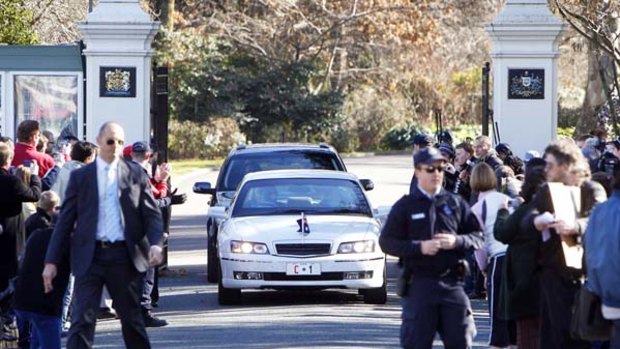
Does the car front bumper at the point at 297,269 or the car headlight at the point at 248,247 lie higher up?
the car headlight at the point at 248,247

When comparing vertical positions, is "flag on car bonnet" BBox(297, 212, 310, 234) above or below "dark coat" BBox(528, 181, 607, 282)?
below

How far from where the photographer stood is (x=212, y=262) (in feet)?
58.5

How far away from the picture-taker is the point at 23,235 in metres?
13.2

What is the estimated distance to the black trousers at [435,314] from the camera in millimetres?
9508

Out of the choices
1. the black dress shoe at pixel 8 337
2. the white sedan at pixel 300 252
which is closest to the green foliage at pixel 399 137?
the white sedan at pixel 300 252

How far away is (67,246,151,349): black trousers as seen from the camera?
1044 centimetres

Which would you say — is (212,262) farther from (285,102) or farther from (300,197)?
(285,102)

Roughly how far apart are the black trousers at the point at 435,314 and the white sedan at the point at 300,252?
5.65 m

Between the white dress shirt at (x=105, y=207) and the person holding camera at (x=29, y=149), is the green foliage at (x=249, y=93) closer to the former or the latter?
the person holding camera at (x=29, y=149)

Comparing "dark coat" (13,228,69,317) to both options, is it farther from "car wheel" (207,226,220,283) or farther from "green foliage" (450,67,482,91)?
"green foliage" (450,67,482,91)

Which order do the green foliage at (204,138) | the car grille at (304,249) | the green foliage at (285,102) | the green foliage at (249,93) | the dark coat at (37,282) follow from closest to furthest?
the dark coat at (37,282) → the car grille at (304,249) → the green foliage at (249,93) → the green foliage at (204,138) → the green foliage at (285,102)

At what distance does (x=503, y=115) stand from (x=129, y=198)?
10.6 metres

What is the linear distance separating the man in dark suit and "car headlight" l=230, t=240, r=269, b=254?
4652mm

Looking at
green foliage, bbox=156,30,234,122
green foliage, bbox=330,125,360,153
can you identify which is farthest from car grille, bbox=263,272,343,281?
green foliage, bbox=330,125,360,153
